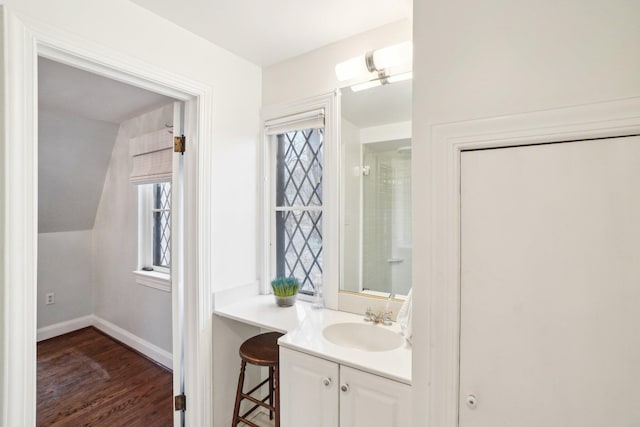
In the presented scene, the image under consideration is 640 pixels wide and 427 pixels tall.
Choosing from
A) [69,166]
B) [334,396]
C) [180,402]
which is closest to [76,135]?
[69,166]

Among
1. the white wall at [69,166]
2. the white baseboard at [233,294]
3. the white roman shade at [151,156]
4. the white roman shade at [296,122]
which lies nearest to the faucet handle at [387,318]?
the white baseboard at [233,294]

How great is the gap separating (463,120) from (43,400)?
332 centimetres

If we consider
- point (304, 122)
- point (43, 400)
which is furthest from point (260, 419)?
point (304, 122)

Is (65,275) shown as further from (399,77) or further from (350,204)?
(399,77)

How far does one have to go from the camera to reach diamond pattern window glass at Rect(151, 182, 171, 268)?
9.89 feet

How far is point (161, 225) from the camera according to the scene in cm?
309

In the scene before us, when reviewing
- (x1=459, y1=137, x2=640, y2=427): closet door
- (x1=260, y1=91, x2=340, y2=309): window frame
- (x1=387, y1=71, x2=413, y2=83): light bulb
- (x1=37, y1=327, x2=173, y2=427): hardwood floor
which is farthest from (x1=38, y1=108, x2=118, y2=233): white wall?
(x1=459, y1=137, x2=640, y2=427): closet door

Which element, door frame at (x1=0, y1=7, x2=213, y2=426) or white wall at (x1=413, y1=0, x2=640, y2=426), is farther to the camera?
door frame at (x1=0, y1=7, x2=213, y2=426)

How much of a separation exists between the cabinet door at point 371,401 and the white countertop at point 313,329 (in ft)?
0.12

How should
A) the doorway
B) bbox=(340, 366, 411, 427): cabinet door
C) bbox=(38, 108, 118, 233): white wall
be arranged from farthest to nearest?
bbox=(38, 108, 118, 233): white wall < the doorway < bbox=(340, 366, 411, 427): cabinet door

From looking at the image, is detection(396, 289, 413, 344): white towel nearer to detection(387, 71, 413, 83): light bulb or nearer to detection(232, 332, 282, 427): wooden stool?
detection(232, 332, 282, 427): wooden stool

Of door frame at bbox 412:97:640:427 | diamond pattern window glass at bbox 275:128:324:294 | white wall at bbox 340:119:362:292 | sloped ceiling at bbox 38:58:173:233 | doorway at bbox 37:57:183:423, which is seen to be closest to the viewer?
door frame at bbox 412:97:640:427

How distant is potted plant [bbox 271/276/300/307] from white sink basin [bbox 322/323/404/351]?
0.41 meters

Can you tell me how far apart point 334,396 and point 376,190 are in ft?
3.43
